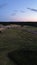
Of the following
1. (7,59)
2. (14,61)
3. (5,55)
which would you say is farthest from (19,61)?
(5,55)

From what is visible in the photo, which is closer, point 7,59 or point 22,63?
point 22,63

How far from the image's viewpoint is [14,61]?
33.8 ft

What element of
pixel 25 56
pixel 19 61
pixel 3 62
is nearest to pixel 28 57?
pixel 25 56

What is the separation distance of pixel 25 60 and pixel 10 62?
96 cm

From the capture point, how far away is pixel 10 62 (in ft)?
33.6

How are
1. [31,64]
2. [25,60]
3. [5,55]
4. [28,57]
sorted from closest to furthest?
[31,64], [25,60], [28,57], [5,55]

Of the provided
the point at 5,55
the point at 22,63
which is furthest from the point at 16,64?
the point at 5,55

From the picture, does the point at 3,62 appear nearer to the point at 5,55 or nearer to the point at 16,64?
the point at 16,64

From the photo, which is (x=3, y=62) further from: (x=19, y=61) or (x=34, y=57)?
(x=34, y=57)

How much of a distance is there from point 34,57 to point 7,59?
5.91ft

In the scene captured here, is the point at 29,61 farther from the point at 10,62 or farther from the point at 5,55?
the point at 5,55

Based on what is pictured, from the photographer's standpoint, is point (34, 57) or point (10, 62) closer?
point (10, 62)

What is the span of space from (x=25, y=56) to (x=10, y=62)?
1415mm

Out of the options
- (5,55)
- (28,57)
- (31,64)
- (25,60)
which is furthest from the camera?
(5,55)
